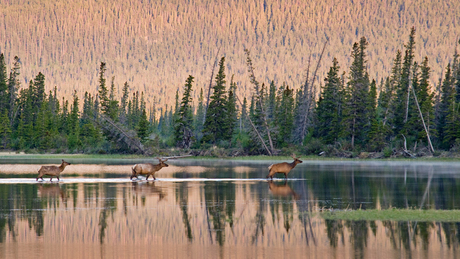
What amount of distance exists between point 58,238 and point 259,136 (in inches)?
2627

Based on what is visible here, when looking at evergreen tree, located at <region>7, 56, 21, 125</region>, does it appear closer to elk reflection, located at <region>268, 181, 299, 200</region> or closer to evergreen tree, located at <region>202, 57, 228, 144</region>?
evergreen tree, located at <region>202, 57, 228, 144</region>

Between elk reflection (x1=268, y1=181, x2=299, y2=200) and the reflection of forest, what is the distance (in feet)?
0.17

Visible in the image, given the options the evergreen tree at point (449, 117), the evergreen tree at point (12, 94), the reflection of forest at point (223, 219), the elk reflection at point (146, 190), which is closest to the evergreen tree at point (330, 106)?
the evergreen tree at point (449, 117)

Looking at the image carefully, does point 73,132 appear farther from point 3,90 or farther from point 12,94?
point 12,94

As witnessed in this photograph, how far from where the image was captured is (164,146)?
9081 centimetres

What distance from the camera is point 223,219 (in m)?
18.2

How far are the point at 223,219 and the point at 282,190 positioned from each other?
10.4 metres

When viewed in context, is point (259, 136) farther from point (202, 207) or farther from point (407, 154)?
point (202, 207)

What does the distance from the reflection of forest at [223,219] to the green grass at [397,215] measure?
59cm

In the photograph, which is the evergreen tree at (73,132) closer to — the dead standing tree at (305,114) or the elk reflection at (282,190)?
the dead standing tree at (305,114)

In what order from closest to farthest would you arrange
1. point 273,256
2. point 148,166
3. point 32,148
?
point 273,256 → point 148,166 → point 32,148

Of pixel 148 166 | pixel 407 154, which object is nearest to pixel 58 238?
pixel 148 166

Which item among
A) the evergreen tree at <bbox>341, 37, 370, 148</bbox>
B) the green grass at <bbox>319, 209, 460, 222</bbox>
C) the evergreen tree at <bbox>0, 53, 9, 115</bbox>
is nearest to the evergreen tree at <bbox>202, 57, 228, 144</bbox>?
the evergreen tree at <bbox>341, 37, 370, 148</bbox>

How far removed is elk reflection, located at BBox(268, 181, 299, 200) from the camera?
2565cm
